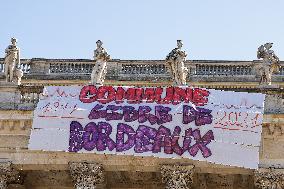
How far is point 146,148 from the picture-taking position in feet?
91.6

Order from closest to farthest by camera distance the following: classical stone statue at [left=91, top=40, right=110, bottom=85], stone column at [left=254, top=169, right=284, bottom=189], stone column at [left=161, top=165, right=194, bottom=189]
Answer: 1. stone column at [left=254, top=169, right=284, bottom=189]
2. stone column at [left=161, top=165, right=194, bottom=189]
3. classical stone statue at [left=91, top=40, right=110, bottom=85]

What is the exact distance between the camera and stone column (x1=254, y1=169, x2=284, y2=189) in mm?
27156

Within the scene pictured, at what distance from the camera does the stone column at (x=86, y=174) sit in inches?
1094

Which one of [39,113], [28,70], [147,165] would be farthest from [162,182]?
[28,70]

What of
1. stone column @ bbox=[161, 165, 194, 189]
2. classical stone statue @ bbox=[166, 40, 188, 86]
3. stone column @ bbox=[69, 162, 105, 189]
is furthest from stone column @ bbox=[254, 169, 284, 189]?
stone column @ bbox=[69, 162, 105, 189]

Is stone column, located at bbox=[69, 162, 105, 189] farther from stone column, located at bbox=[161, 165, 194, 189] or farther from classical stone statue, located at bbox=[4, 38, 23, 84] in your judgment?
classical stone statue, located at bbox=[4, 38, 23, 84]

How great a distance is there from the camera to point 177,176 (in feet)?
90.1

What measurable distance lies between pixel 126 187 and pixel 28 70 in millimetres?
11243

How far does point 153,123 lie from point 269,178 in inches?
173

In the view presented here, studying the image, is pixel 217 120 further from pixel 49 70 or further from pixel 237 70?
pixel 49 70

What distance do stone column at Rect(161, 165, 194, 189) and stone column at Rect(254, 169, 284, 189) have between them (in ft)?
7.33

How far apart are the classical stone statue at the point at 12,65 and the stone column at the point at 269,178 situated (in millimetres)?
9652

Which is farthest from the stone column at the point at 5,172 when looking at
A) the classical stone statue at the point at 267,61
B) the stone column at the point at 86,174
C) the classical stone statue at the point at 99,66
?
the classical stone statue at the point at 267,61

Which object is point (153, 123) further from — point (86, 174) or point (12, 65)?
point (12, 65)
